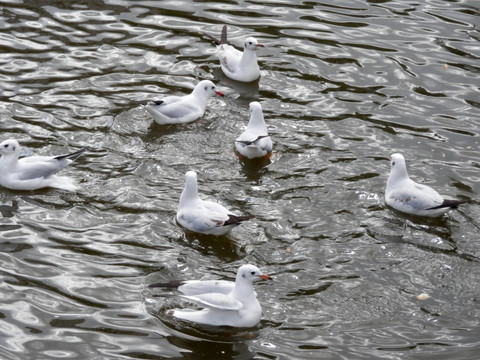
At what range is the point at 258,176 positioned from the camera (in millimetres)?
12164

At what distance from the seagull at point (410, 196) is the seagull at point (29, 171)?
3.91m

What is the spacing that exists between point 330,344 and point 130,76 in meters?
6.82

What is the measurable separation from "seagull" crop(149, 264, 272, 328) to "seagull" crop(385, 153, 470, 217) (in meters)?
2.71

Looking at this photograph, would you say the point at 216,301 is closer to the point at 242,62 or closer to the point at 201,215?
the point at 201,215

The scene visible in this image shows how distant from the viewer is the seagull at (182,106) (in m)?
13.1

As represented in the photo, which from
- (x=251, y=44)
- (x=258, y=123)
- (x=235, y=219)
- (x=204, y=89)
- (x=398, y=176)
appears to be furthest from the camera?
(x=251, y=44)

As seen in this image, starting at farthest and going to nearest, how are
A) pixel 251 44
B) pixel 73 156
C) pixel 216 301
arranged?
pixel 251 44, pixel 73 156, pixel 216 301

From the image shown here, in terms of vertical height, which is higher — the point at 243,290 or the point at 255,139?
the point at 255,139

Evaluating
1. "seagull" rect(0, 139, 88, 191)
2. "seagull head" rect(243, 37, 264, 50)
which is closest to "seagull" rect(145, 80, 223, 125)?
"seagull head" rect(243, 37, 264, 50)

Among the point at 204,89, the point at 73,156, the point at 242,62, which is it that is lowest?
the point at 73,156

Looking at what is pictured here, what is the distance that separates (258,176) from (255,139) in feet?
1.61

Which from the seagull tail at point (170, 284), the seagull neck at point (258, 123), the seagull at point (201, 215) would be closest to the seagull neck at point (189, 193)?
the seagull at point (201, 215)

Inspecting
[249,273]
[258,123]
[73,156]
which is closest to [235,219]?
[249,273]

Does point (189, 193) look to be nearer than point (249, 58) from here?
Yes
